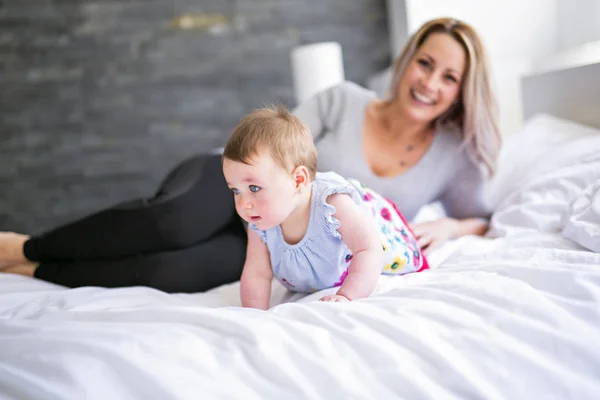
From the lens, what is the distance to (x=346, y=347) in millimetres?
848

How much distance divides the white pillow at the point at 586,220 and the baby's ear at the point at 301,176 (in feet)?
1.89

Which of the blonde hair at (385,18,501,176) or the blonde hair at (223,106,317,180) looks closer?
the blonde hair at (223,106,317,180)

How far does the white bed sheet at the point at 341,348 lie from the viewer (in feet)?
2.55

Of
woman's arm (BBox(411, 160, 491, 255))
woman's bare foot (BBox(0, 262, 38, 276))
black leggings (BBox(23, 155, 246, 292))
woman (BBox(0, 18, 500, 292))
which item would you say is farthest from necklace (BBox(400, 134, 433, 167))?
woman's bare foot (BBox(0, 262, 38, 276))

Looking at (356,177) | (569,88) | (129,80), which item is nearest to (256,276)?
(356,177)

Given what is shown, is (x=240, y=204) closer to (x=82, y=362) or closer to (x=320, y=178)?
(x=320, y=178)

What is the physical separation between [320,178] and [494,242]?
20.9 inches

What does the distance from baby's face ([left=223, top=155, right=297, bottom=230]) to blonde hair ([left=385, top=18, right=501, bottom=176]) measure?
2.65ft

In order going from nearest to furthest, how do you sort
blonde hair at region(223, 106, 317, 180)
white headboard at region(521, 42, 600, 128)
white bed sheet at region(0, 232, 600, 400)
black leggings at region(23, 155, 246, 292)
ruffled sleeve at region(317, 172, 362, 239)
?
white bed sheet at region(0, 232, 600, 400) < blonde hair at region(223, 106, 317, 180) < ruffled sleeve at region(317, 172, 362, 239) < black leggings at region(23, 155, 246, 292) < white headboard at region(521, 42, 600, 128)

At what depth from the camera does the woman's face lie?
1.61m

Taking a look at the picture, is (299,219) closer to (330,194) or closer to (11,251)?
(330,194)

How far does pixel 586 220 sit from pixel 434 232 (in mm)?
438

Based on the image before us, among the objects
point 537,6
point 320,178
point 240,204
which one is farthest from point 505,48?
point 240,204

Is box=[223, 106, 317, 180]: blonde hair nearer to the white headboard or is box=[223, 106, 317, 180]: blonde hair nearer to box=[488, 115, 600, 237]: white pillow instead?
box=[488, 115, 600, 237]: white pillow
